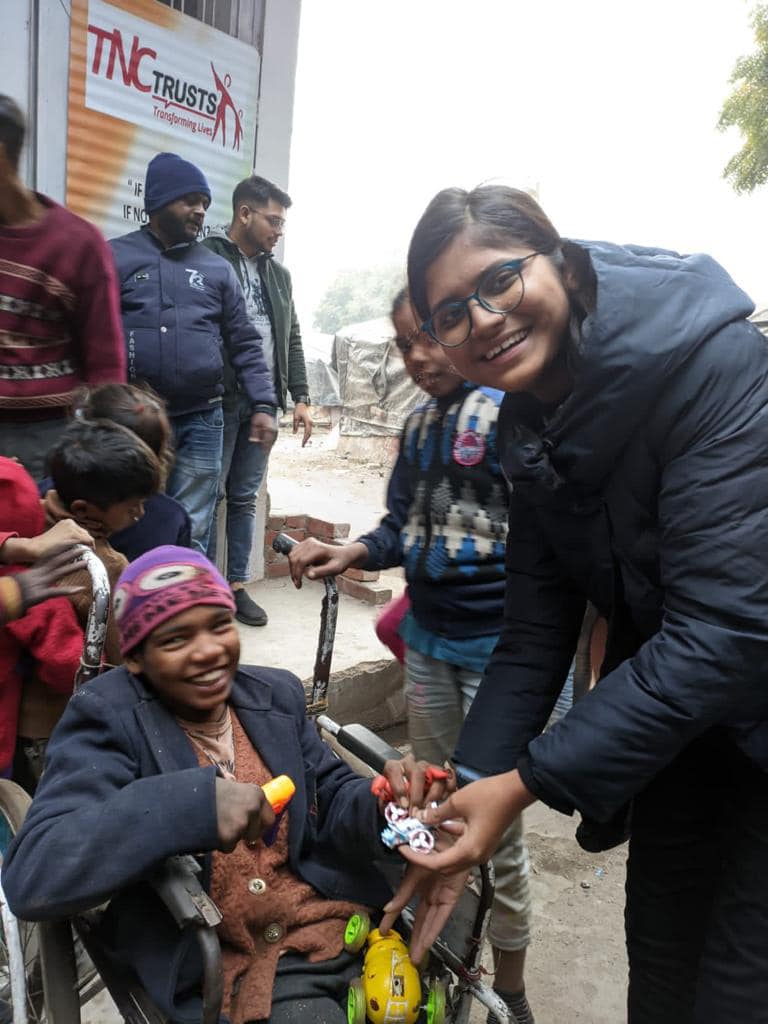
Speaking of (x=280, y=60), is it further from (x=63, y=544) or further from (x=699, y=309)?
(x=699, y=309)

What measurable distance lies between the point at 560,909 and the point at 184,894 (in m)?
1.99

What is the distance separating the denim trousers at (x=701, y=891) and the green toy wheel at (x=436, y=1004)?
39 cm

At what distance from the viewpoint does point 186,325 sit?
11.5 feet

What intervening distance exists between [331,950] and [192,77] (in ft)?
13.3

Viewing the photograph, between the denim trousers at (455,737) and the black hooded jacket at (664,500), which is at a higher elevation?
the black hooded jacket at (664,500)

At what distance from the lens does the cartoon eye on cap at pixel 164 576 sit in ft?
5.22

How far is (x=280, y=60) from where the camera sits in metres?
4.49

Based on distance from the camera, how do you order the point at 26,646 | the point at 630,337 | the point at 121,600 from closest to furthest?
1. the point at 630,337
2. the point at 121,600
3. the point at 26,646

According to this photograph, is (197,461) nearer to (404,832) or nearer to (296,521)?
(296,521)

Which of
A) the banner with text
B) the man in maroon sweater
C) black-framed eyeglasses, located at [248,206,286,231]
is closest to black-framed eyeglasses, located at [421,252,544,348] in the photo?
the man in maroon sweater

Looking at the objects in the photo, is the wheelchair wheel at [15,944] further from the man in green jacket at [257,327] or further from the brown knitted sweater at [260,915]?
the man in green jacket at [257,327]

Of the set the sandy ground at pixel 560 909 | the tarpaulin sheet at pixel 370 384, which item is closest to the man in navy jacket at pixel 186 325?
the sandy ground at pixel 560 909

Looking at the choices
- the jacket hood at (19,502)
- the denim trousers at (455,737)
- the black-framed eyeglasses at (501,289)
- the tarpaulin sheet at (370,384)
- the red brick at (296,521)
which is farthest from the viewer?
the tarpaulin sheet at (370,384)

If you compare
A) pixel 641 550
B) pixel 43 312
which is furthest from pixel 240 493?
pixel 641 550
